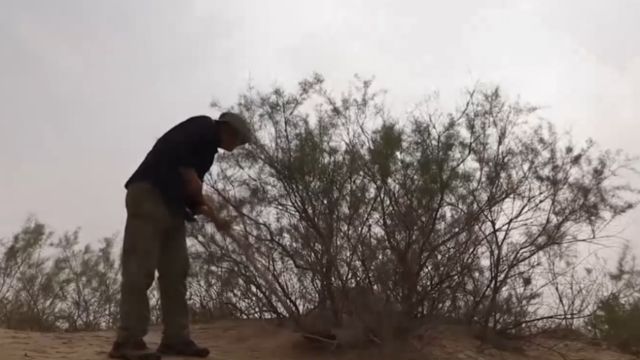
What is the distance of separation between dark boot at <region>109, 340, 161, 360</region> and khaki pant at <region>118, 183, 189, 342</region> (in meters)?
0.04

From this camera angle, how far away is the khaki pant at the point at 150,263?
220 inches

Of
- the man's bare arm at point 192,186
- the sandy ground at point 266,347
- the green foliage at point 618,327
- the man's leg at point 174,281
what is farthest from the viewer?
the green foliage at point 618,327

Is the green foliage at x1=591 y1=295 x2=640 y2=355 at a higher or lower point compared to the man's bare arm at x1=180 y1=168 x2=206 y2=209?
lower

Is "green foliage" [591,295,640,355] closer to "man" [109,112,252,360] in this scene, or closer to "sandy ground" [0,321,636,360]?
"sandy ground" [0,321,636,360]

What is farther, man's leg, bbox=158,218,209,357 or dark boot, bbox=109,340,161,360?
man's leg, bbox=158,218,209,357

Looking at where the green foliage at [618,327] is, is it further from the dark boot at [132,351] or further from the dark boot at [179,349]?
the dark boot at [132,351]

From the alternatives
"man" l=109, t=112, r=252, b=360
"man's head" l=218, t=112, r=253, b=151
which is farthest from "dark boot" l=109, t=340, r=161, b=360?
"man's head" l=218, t=112, r=253, b=151

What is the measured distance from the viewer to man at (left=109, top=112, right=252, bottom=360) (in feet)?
18.3

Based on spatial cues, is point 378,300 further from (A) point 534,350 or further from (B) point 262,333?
(A) point 534,350

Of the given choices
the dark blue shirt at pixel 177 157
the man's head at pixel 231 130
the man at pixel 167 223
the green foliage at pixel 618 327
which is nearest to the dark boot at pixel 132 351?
the man at pixel 167 223

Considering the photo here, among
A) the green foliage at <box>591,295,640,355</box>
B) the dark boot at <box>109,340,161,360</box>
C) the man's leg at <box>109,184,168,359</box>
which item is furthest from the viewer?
the green foliage at <box>591,295,640,355</box>

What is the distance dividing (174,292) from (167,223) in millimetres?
534

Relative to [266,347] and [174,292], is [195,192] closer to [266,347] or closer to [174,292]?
[174,292]

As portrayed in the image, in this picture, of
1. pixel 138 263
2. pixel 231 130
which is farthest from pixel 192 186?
pixel 138 263
